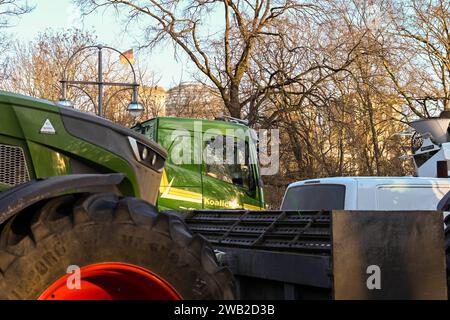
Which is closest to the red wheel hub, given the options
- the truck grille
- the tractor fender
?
the tractor fender

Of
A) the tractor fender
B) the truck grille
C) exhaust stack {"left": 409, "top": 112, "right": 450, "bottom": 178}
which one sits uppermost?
exhaust stack {"left": 409, "top": 112, "right": 450, "bottom": 178}

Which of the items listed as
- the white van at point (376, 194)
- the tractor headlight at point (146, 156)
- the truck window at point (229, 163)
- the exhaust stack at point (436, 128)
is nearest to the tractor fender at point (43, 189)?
the tractor headlight at point (146, 156)

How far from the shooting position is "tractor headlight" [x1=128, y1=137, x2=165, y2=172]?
11.6 ft

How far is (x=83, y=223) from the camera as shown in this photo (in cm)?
269

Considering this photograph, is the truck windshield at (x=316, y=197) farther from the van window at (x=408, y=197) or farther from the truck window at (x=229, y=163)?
the truck window at (x=229, y=163)

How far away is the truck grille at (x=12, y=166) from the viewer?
336 cm

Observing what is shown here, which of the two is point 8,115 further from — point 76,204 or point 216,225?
point 216,225

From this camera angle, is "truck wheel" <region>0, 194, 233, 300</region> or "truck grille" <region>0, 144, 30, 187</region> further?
"truck grille" <region>0, 144, 30, 187</region>

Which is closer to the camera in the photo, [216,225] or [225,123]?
[216,225]

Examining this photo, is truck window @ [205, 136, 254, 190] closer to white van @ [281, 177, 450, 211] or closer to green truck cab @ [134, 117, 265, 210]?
green truck cab @ [134, 117, 265, 210]

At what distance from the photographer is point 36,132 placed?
11.0 ft

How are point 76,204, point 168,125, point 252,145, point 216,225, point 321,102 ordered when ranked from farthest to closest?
point 321,102
point 252,145
point 168,125
point 216,225
point 76,204

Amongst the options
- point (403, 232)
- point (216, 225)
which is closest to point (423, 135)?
point (216, 225)
